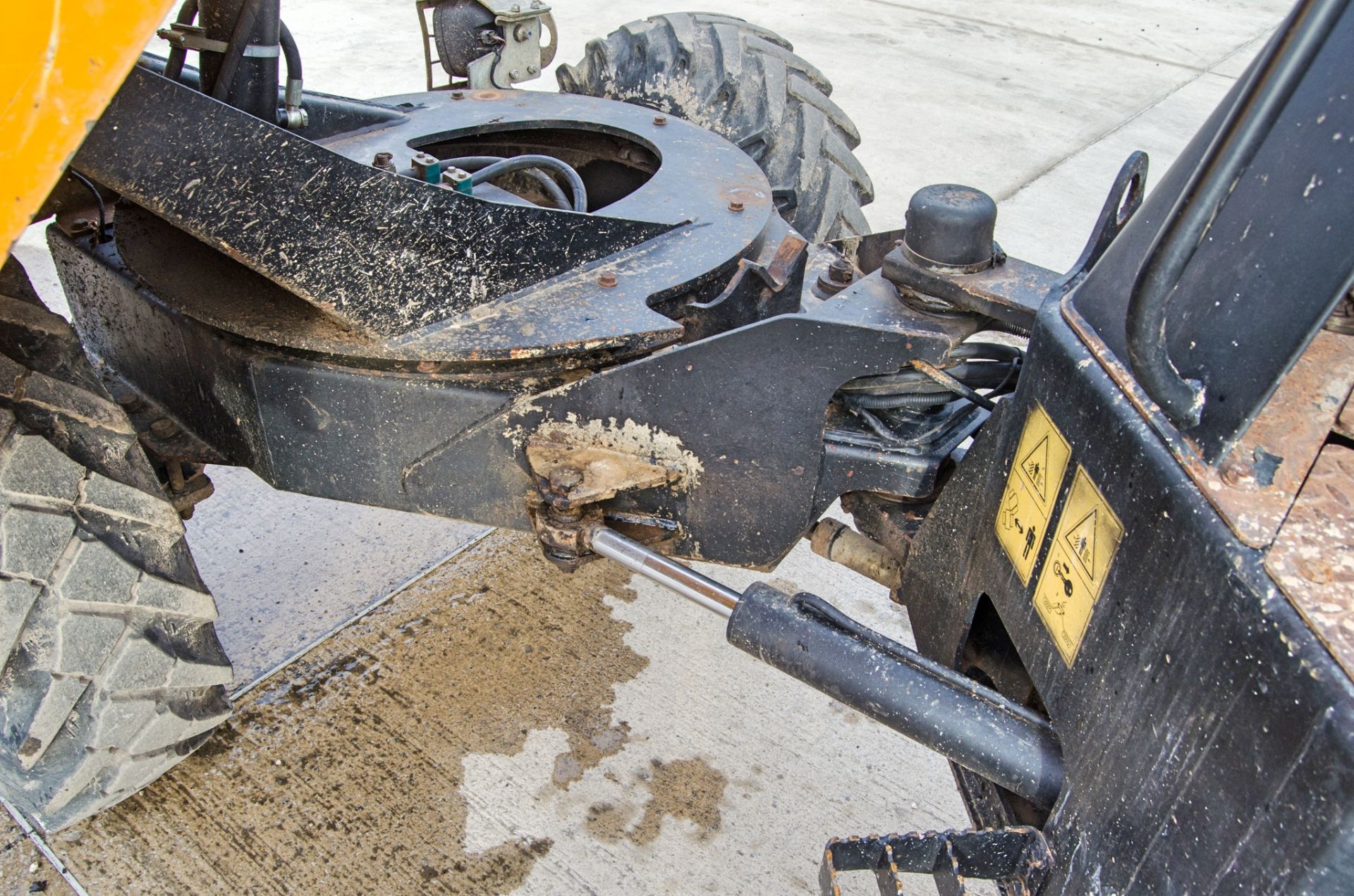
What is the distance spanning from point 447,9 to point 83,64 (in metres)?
1.67

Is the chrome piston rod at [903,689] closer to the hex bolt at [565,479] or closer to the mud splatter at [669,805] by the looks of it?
the hex bolt at [565,479]

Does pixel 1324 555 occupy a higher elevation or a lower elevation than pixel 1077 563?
higher

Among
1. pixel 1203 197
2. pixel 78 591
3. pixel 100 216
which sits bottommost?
pixel 78 591

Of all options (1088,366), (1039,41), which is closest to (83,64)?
(1088,366)

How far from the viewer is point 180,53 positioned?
174cm

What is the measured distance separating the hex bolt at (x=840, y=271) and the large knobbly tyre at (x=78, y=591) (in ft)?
3.31

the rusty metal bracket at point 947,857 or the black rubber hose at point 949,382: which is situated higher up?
the black rubber hose at point 949,382

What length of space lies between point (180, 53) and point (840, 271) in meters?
1.06

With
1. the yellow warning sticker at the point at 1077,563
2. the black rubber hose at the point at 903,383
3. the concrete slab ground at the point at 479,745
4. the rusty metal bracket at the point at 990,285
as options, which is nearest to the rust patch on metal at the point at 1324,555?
the yellow warning sticker at the point at 1077,563

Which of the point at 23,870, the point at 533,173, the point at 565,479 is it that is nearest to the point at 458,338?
the point at 565,479

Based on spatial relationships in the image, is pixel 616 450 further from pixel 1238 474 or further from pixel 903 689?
pixel 1238 474

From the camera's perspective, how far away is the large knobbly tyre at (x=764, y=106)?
7.95 feet

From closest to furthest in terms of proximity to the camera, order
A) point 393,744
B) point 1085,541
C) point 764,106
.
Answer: point 1085,541 < point 393,744 < point 764,106

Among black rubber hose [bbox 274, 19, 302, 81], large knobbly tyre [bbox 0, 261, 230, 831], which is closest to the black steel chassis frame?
large knobbly tyre [bbox 0, 261, 230, 831]
